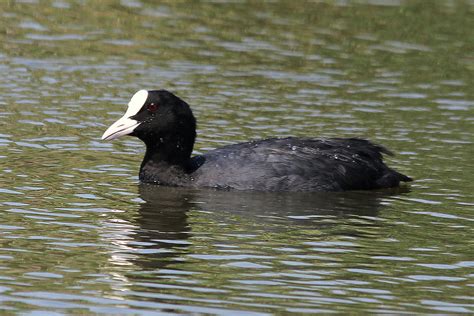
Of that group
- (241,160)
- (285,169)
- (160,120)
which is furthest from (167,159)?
(285,169)

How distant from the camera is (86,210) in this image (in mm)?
A: 11570

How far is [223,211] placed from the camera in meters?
11.9

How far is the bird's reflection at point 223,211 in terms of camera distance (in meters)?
10.5

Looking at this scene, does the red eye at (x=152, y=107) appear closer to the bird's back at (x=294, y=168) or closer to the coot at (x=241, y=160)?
the coot at (x=241, y=160)

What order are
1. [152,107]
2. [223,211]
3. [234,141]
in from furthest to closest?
[234,141] → [152,107] → [223,211]

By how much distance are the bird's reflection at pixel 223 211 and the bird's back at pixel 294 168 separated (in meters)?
0.10

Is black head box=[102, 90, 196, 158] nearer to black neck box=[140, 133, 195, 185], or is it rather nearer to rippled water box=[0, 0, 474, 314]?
black neck box=[140, 133, 195, 185]

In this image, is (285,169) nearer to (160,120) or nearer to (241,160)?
(241,160)

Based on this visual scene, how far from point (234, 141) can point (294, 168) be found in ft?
5.89

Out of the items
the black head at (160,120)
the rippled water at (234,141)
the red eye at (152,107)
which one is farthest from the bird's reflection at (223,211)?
the red eye at (152,107)

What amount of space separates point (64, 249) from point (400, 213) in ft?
11.4

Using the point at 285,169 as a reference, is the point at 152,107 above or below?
above

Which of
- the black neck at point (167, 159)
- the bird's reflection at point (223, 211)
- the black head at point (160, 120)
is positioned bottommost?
the bird's reflection at point (223, 211)

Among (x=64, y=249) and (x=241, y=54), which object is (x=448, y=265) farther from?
(x=241, y=54)
